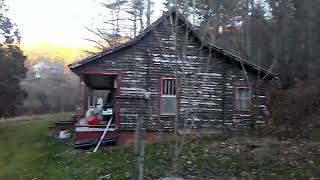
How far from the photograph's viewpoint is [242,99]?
22641 mm

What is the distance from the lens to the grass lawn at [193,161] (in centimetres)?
1449

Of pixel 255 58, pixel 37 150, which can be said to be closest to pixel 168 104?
pixel 37 150

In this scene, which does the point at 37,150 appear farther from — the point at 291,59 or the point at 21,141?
the point at 291,59

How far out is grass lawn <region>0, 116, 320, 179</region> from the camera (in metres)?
14.5

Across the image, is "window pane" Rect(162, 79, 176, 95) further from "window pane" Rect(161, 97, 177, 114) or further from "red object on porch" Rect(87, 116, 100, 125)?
"red object on porch" Rect(87, 116, 100, 125)

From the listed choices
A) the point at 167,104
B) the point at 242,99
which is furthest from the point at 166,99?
the point at 242,99

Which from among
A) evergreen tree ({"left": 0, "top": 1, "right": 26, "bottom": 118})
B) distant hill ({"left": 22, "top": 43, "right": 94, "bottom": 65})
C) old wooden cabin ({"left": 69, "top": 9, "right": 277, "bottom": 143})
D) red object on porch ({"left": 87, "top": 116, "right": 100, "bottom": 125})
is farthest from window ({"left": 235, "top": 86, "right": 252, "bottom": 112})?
distant hill ({"left": 22, "top": 43, "right": 94, "bottom": 65})

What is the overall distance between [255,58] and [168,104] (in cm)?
1216

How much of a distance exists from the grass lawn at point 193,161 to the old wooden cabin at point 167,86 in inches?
76.3

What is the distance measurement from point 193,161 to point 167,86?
6.43 meters

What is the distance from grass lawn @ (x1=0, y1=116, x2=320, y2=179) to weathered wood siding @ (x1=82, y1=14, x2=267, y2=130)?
6.55ft

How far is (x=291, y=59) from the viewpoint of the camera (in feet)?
100

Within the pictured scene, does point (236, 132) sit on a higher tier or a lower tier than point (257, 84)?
lower

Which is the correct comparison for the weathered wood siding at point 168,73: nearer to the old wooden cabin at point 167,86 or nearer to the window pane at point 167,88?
the old wooden cabin at point 167,86
